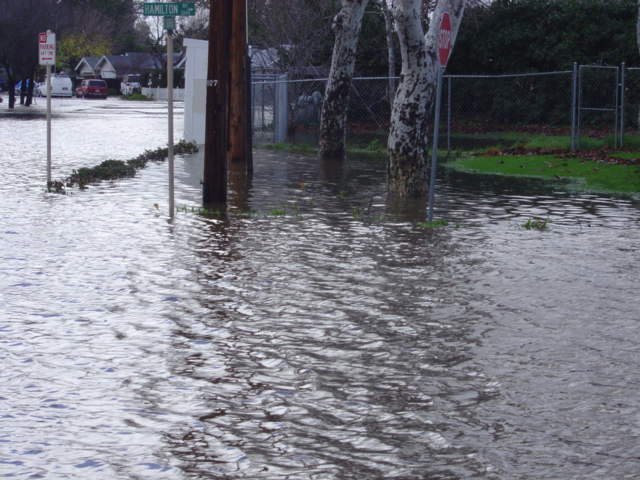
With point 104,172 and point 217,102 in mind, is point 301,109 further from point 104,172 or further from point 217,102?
point 217,102

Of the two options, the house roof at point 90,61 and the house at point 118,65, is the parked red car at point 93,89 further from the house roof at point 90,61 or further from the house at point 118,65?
the house roof at point 90,61

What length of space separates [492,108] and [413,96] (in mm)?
23917

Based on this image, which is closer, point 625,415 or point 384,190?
point 625,415

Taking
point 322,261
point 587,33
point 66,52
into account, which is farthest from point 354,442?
point 66,52

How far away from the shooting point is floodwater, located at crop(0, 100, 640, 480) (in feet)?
19.0

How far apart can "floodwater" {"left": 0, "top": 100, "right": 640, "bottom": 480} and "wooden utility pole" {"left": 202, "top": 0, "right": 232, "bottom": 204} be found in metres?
1.09

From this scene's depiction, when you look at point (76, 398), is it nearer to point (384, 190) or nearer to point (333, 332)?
point (333, 332)

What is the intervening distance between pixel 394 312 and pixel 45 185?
37.4 ft

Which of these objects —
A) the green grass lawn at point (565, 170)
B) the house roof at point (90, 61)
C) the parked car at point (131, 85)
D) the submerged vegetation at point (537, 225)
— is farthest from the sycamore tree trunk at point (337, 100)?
the house roof at point (90, 61)

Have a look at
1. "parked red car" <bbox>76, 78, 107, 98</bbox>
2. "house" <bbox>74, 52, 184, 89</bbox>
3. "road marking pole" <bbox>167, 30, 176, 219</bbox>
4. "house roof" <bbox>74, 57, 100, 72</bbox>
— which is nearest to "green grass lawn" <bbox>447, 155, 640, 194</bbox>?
"road marking pole" <bbox>167, 30, 176, 219</bbox>

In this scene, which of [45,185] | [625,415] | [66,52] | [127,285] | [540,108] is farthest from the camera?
[66,52]

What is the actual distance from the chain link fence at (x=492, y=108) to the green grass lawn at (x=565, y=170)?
29.2 ft

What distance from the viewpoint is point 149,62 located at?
13350cm

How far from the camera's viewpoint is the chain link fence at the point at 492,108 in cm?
3766
